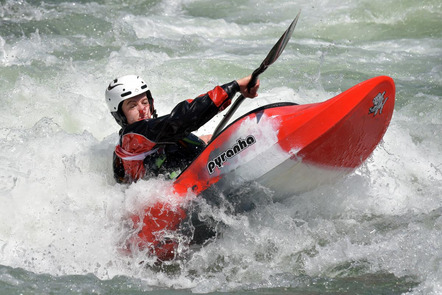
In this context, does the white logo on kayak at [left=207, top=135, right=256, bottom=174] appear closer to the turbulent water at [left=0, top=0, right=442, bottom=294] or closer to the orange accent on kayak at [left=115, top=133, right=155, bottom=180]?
the turbulent water at [left=0, top=0, right=442, bottom=294]

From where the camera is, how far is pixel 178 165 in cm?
432

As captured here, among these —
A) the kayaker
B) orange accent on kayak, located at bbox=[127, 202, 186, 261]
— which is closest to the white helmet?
the kayaker

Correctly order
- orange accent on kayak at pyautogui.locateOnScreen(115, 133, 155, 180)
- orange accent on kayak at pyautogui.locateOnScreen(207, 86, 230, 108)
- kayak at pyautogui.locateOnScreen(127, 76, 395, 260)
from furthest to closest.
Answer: orange accent on kayak at pyautogui.locateOnScreen(115, 133, 155, 180), orange accent on kayak at pyautogui.locateOnScreen(207, 86, 230, 108), kayak at pyautogui.locateOnScreen(127, 76, 395, 260)

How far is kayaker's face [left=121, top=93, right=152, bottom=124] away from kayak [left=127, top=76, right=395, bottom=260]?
0.47 meters

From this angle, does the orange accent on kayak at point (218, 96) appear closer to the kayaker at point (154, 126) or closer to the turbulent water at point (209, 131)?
the kayaker at point (154, 126)

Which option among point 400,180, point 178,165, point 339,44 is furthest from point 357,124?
point 339,44

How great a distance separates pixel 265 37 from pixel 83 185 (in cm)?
495

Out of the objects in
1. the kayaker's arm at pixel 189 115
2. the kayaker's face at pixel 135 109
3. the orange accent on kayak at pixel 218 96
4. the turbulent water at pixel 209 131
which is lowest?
the turbulent water at pixel 209 131

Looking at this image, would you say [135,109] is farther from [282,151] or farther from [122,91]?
[282,151]

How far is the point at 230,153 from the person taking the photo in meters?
3.98

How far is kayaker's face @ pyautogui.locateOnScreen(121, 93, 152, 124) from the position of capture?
4211 millimetres

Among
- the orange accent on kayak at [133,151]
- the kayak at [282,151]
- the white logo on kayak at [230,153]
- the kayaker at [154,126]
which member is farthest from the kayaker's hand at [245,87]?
the orange accent on kayak at [133,151]

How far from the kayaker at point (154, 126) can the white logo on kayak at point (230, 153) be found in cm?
22

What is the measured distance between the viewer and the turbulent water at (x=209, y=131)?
12.6ft
